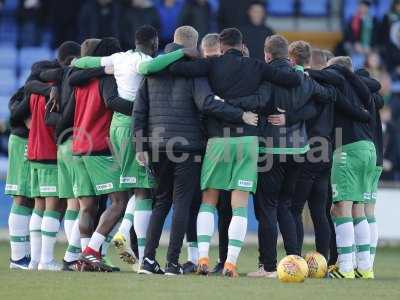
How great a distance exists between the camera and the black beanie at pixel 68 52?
15.3 m

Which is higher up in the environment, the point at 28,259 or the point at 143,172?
the point at 143,172

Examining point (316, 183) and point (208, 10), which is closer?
point (316, 183)

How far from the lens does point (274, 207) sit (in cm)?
1414

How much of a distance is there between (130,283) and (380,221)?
9366mm

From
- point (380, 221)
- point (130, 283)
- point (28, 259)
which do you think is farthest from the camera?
point (380, 221)

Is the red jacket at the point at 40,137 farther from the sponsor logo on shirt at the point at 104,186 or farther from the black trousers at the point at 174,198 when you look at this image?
the black trousers at the point at 174,198

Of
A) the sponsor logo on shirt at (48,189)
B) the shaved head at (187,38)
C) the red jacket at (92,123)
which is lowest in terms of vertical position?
the sponsor logo on shirt at (48,189)

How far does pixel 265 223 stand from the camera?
553 inches

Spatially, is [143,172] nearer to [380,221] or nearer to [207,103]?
[207,103]

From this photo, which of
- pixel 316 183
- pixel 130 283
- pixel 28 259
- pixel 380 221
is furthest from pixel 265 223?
pixel 380 221

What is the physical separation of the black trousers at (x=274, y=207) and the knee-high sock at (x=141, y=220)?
1.16 metres

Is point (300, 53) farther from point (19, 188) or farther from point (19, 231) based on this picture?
point (19, 231)

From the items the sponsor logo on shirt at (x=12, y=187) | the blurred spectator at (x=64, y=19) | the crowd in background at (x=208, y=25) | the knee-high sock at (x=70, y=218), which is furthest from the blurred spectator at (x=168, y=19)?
the knee-high sock at (x=70, y=218)

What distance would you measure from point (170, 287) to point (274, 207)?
2207mm
